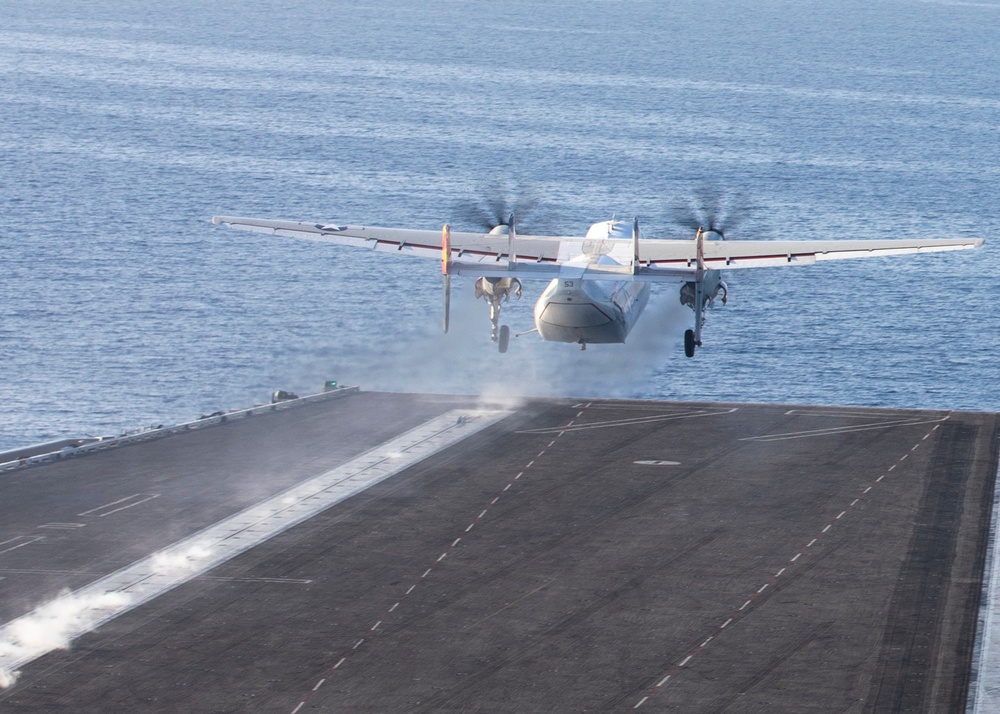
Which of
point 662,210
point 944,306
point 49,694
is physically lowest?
point 49,694

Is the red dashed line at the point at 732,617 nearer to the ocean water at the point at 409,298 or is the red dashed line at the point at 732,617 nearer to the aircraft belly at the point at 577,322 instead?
the aircraft belly at the point at 577,322

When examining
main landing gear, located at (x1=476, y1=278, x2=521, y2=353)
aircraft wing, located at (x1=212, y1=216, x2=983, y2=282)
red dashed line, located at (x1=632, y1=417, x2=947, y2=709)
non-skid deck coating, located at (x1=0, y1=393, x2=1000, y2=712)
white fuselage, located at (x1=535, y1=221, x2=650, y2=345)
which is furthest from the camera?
main landing gear, located at (x1=476, y1=278, x2=521, y2=353)

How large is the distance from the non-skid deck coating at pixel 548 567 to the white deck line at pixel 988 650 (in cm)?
54

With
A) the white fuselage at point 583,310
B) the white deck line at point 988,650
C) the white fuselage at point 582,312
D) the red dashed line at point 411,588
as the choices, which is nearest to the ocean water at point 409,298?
the red dashed line at point 411,588

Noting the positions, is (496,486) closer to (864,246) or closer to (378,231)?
(378,231)

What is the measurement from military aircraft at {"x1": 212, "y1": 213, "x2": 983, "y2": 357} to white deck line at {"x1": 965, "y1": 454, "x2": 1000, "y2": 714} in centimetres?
1590

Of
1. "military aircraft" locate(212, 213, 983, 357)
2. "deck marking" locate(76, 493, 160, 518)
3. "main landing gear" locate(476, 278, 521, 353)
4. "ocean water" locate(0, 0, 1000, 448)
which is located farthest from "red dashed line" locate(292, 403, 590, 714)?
"ocean water" locate(0, 0, 1000, 448)

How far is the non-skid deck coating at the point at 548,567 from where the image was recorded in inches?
1996

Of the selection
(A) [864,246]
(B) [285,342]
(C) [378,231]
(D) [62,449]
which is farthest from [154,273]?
(A) [864,246]

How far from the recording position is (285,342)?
440ft

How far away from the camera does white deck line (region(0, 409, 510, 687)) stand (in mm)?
55562

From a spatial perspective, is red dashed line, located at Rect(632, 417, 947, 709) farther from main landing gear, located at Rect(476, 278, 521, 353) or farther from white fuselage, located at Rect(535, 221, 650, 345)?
main landing gear, located at Rect(476, 278, 521, 353)

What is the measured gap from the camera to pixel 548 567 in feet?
206

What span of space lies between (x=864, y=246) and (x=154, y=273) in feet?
334
